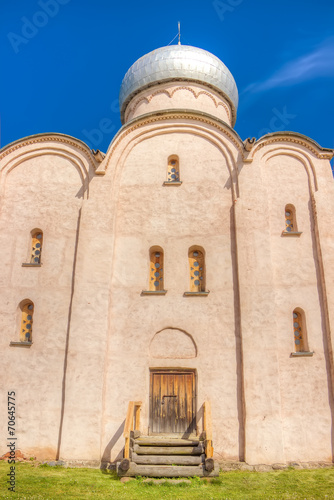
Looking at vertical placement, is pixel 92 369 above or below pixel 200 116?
below

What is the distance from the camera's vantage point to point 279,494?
7.10m

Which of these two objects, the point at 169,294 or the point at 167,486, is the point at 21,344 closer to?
the point at 169,294

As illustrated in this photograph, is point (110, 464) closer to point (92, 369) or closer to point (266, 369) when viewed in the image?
point (92, 369)

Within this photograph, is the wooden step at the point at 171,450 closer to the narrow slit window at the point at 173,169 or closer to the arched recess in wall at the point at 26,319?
the arched recess in wall at the point at 26,319

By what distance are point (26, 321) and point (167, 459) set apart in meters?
4.87

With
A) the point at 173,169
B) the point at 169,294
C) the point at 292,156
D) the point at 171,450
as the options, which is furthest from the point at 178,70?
the point at 171,450

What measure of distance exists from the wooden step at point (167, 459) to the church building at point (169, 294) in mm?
196

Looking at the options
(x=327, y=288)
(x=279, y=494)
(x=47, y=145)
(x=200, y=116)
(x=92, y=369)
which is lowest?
(x=279, y=494)

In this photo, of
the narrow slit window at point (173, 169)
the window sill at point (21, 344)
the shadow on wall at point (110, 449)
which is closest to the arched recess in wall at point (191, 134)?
the narrow slit window at point (173, 169)

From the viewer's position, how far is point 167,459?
320 inches

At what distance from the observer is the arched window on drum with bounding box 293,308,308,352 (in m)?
10.0

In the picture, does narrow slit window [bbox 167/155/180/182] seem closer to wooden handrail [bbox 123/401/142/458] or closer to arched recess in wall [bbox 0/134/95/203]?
arched recess in wall [bbox 0/134/95/203]

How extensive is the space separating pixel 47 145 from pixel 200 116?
4.61 metres

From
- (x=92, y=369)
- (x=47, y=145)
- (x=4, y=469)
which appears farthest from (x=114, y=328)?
(x=47, y=145)
